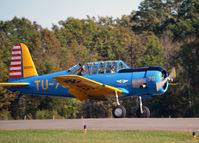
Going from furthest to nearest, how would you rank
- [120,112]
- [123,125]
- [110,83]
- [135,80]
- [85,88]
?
[110,83]
[85,88]
[135,80]
[120,112]
[123,125]

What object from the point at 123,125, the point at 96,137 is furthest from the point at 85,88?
the point at 96,137

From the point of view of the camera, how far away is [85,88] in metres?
18.0

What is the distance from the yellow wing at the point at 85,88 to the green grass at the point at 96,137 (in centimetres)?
365

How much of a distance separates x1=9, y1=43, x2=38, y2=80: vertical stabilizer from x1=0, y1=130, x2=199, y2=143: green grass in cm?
762

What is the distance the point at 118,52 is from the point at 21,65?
1123 inches

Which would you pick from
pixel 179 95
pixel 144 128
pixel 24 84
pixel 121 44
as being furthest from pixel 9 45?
pixel 144 128

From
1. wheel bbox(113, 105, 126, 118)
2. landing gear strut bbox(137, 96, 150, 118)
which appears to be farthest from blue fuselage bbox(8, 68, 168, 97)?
wheel bbox(113, 105, 126, 118)

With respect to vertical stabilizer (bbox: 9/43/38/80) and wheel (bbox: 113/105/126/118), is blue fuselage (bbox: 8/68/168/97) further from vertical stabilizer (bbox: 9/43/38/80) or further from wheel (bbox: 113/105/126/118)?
vertical stabilizer (bbox: 9/43/38/80)

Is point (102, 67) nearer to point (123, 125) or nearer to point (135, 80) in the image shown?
point (135, 80)

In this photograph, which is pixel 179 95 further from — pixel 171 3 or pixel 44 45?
pixel 171 3

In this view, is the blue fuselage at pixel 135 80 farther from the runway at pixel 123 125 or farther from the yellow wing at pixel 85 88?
the runway at pixel 123 125

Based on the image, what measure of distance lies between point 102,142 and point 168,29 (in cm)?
5358

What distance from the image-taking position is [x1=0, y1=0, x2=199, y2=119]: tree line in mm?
35969

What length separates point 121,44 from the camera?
5294 cm
